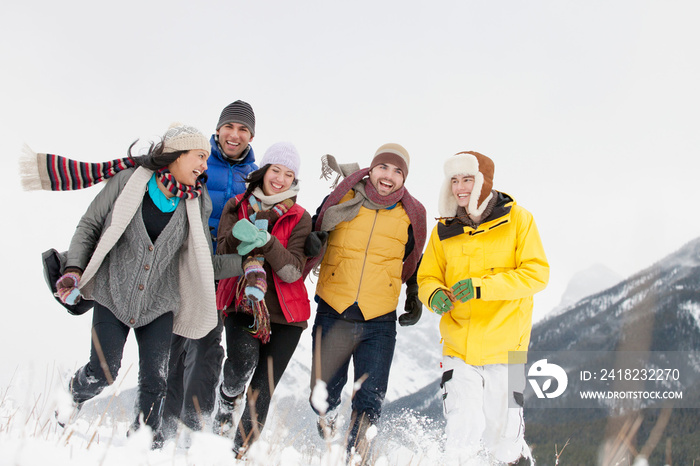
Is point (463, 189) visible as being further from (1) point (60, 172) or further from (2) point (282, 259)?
(1) point (60, 172)

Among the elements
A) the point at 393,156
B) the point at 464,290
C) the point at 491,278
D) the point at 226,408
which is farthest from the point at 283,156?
the point at 226,408

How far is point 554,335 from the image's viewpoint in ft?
264

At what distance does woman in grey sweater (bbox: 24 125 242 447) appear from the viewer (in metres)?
2.97

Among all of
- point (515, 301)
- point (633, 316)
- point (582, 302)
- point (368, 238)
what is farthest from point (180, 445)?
point (582, 302)

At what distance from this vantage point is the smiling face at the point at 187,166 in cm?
336

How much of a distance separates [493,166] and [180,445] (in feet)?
10.7

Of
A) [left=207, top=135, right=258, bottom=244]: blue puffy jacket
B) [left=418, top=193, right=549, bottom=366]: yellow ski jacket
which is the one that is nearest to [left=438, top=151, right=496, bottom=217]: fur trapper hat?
[left=418, top=193, right=549, bottom=366]: yellow ski jacket

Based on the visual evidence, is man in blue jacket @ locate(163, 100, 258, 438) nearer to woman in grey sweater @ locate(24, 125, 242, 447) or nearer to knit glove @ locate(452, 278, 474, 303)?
woman in grey sweater @ locate(24, 125, 242, 447)

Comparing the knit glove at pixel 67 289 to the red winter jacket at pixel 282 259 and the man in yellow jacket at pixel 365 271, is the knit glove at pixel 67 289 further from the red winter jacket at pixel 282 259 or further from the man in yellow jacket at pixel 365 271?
the man in yellow jacket at pixel 365 271

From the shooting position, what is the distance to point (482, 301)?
371 cm

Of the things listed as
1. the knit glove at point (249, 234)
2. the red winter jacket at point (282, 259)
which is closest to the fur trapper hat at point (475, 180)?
the red winter jacket at point (282, 259)

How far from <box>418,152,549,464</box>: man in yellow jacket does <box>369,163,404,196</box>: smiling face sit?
410 mm

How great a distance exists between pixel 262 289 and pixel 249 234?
1.29 ft

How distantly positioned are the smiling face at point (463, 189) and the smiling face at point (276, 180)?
53.4 inches
